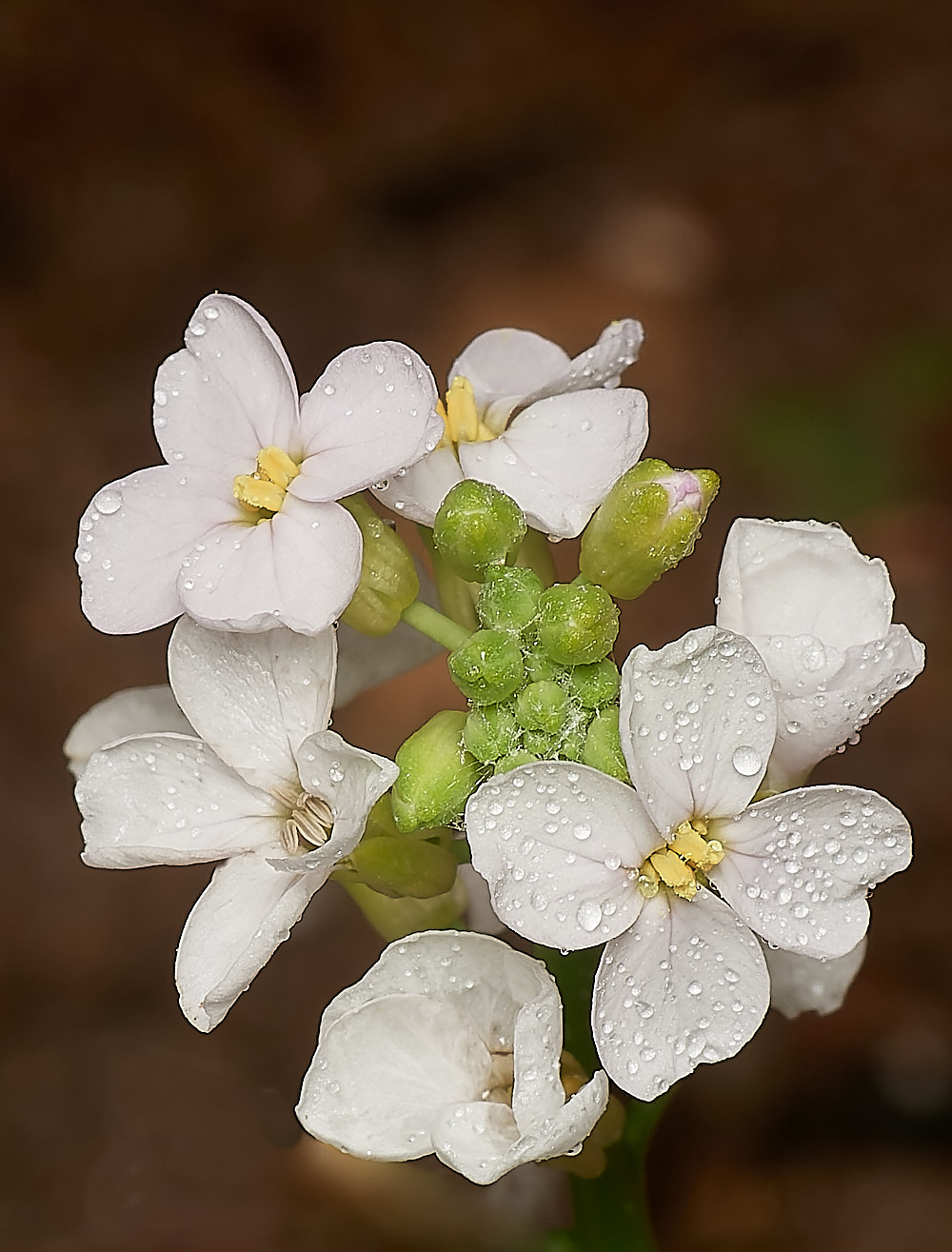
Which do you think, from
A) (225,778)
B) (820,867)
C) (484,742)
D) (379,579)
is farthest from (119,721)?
(820,867)

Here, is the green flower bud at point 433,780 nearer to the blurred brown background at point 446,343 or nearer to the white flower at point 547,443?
the white flower at point 547,443

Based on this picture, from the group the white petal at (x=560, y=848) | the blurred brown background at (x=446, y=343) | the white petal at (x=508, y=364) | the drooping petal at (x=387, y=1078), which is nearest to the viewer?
the white petal at (x=560, y=848)

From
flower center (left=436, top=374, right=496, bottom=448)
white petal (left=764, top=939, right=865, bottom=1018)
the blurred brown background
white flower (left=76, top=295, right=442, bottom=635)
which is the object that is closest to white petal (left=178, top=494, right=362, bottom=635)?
white flower (left=76, top=295, right=442, bottom=635)

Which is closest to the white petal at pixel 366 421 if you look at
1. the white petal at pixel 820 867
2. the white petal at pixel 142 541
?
the white petal at pixel 142 541

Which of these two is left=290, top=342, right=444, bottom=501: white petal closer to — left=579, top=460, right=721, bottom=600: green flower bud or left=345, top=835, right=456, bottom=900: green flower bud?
left=579, top=460, right=721, bottom=600: green flower bud

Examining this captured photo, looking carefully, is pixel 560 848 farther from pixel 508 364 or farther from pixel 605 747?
pixel 508 364

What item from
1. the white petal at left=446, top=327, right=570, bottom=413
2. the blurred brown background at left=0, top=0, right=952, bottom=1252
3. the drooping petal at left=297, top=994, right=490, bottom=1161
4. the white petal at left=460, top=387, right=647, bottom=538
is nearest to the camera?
the drooping petal at left=297, top=994, right=490, bottom=1161
